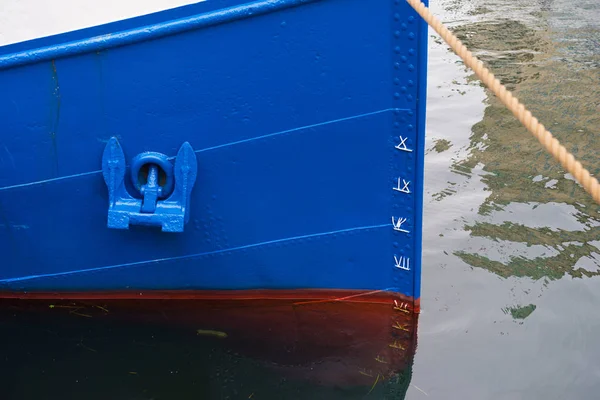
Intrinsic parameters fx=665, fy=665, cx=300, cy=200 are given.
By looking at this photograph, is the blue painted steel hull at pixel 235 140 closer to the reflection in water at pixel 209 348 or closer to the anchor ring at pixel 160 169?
the anchor ring at pixel 160 169

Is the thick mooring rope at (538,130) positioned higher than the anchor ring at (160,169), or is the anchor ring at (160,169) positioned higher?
the thick mooring rope at (538,130)

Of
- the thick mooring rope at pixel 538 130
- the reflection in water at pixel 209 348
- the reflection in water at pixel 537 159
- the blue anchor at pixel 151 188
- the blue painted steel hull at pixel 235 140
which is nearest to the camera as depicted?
the thick mooring rope at pixel 538 130

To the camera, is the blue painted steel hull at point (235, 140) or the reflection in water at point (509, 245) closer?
the blue painted steel hull at point (235, 140)

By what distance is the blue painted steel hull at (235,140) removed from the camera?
10.7 ft

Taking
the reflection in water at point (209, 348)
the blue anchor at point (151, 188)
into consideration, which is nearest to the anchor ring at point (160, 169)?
the blue anchor at point (151, 188)

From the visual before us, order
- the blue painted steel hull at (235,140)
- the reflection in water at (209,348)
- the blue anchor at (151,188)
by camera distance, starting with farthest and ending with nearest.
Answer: the reflection in water at (209,348) < the blue anchor at (151,188) < the blue painted steel hull at (235,140)

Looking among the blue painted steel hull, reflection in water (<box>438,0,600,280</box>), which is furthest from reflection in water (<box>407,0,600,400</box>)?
the blue painted steel hull

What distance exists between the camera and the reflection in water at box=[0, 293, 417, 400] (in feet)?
12.1

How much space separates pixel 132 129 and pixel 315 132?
3.13ft

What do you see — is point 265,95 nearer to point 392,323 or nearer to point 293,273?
point 293,273

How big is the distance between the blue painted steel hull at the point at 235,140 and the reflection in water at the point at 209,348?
225mm

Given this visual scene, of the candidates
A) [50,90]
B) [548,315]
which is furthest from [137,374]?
[548,315]

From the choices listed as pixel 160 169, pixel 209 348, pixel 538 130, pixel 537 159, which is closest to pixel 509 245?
pixel 537 159

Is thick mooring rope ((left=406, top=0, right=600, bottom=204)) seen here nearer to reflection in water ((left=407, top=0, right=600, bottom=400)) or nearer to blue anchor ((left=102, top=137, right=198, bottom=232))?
blue anchor ((left=102, top=137, right=198, bottom=232))
